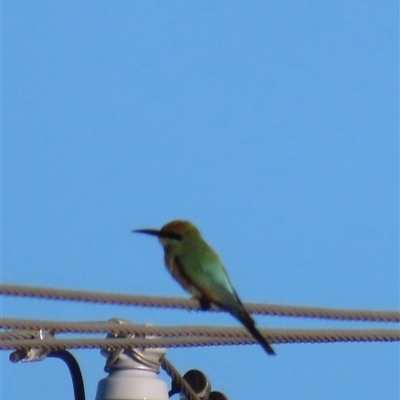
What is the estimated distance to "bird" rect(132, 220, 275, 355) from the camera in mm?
5762

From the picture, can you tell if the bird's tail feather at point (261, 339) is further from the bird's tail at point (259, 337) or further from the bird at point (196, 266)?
the bird at point (196, 266)

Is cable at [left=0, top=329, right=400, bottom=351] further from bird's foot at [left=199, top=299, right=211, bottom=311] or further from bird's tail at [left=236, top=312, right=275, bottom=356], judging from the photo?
bird's foot at [left=199, top=299, right=211, bottom=311]

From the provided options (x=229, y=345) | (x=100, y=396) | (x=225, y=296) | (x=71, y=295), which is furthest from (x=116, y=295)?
(x=225, y=296)

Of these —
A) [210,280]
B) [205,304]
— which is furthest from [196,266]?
[205,304]

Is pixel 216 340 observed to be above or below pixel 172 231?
below

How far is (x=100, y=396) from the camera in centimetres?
466

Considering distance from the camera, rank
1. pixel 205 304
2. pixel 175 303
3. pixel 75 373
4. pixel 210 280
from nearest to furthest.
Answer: pixel 175 303 → pixel 75 373 → pixel 205 304 → pixel 210 280

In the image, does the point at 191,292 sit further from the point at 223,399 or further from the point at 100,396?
the point at 100,396

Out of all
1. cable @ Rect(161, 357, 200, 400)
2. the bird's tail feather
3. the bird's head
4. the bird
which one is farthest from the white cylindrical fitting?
the bird's head

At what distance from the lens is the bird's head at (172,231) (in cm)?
627

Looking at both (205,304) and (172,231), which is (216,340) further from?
(172,231)

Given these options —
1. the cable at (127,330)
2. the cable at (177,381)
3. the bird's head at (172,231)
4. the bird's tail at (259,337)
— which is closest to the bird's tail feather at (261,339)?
the bird's tail at (259,337)

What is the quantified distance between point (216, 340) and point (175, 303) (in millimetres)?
307

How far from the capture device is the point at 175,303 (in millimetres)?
4707
